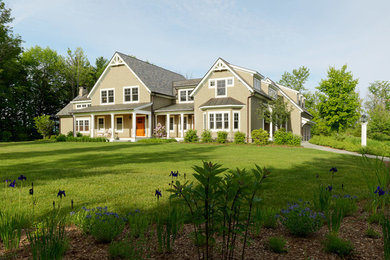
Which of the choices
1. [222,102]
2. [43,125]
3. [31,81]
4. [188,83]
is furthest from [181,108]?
[31,81]

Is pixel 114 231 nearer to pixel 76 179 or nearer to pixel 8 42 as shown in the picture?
pixel 76 179

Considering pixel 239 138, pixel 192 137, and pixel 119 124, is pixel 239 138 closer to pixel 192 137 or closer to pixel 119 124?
pixel 192 137

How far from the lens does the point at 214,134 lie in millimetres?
24828

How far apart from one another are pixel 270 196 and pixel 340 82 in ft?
114

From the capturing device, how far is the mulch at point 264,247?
2.74 metres

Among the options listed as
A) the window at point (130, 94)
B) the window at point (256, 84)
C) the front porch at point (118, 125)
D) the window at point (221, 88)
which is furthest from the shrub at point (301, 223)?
the window at point (130, 94)

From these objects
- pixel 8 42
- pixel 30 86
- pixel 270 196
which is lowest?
pixel 270 196

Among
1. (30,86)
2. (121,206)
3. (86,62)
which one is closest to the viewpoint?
(121,206)

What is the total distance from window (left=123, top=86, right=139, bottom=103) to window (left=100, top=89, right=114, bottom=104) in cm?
189

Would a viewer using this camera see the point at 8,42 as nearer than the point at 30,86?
Yes

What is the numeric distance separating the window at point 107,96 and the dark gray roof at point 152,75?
415 cm

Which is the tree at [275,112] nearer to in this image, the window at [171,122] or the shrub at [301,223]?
the window at [171,122]

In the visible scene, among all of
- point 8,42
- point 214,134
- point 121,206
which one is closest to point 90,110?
point 214,134

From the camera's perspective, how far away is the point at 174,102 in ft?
107
